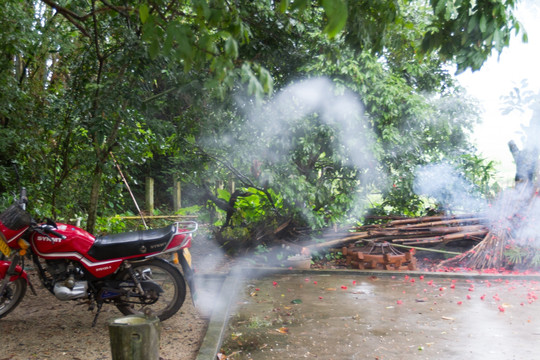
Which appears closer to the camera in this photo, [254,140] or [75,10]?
[75,10]

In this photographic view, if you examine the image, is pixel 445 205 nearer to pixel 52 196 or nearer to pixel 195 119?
pixel 195 119

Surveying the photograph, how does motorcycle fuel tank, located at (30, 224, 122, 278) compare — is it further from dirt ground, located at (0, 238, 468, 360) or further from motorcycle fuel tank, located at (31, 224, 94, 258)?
dirt ground, located at (0, 238, 468, 360)

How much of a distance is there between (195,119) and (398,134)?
10.4ft

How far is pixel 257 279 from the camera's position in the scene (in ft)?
22.1

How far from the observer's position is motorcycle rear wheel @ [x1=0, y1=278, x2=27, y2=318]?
4.67 m

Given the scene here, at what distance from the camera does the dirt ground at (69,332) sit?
402cm

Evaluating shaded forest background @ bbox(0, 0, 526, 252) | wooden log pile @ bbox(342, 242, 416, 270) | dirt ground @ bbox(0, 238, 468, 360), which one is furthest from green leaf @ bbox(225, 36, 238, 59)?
wooden log pile @ bbox(342, 242, 416, 270)

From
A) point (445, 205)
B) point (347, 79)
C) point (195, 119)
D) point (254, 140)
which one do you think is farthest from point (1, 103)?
point (445, 205)

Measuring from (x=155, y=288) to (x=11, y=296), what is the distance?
1.54 m

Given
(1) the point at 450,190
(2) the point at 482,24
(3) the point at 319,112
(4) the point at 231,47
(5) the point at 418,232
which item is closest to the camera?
(4) the point at 231,47

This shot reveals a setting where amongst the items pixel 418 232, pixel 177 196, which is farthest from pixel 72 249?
pixel 177 196

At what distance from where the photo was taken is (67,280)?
174 inches

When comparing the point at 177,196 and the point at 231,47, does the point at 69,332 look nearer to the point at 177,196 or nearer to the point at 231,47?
the point at 231,47

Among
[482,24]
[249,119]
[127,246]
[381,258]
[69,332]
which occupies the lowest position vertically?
[69,332]
